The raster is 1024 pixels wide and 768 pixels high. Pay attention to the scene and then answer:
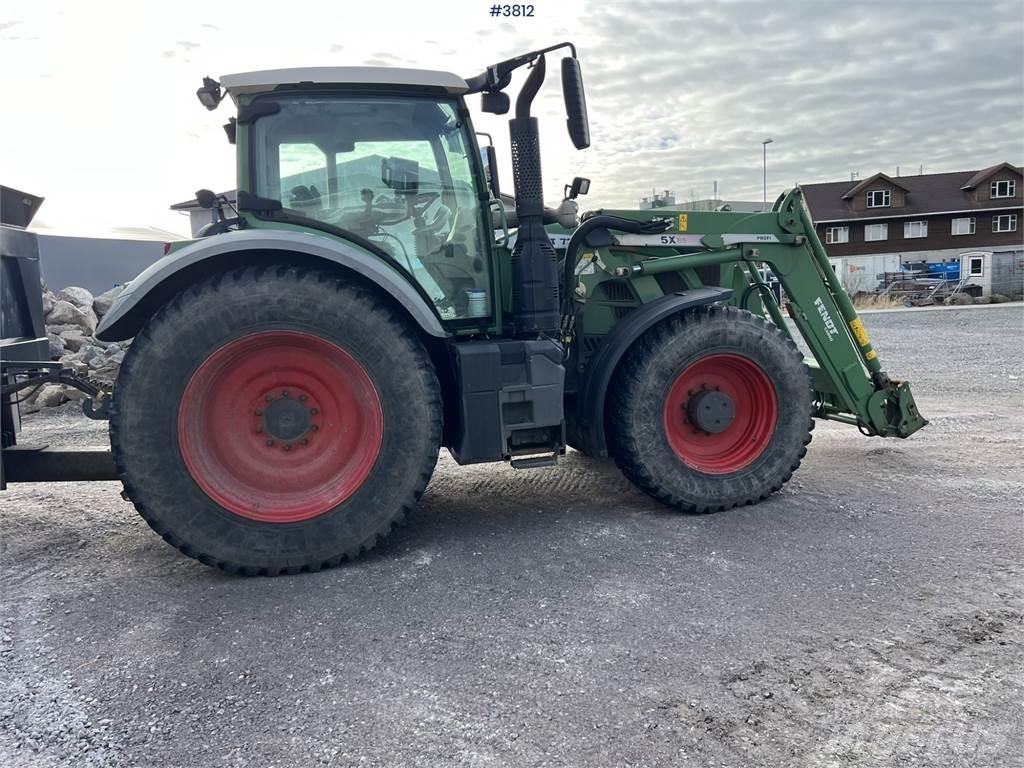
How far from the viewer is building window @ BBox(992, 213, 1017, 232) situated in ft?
136

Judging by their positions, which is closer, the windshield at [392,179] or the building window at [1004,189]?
the windshield at [392,179]

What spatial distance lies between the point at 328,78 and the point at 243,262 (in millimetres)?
1013

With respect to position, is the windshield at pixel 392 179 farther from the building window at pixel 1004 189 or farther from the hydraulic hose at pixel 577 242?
the building window at pixel 1004 189

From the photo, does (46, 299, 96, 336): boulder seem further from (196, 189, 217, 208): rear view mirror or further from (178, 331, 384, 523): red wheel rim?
(178, 331, 384, 523): red wheel rim

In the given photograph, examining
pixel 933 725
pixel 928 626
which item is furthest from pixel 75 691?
pixel 928 626

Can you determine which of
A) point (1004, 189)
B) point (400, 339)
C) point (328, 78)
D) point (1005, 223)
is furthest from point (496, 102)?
point (1004, 189)

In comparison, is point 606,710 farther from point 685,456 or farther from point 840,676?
point 685,456

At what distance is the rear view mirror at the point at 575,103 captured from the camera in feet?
12.3

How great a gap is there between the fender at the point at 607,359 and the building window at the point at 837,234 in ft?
146

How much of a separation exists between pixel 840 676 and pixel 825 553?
119 cm

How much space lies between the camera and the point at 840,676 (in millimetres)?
2602

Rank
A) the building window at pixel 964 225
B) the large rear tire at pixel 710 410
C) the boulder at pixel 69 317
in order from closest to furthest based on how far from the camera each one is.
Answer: the large rear tire at pixel 710 410 → the boulder at pixel 69 317 → the building window at pixel 964 225

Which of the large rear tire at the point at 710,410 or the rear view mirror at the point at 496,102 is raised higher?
the rear view mirror at the point at 496,102

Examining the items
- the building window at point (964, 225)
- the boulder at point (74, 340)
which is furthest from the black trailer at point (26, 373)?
the building window at point (964, 225)
